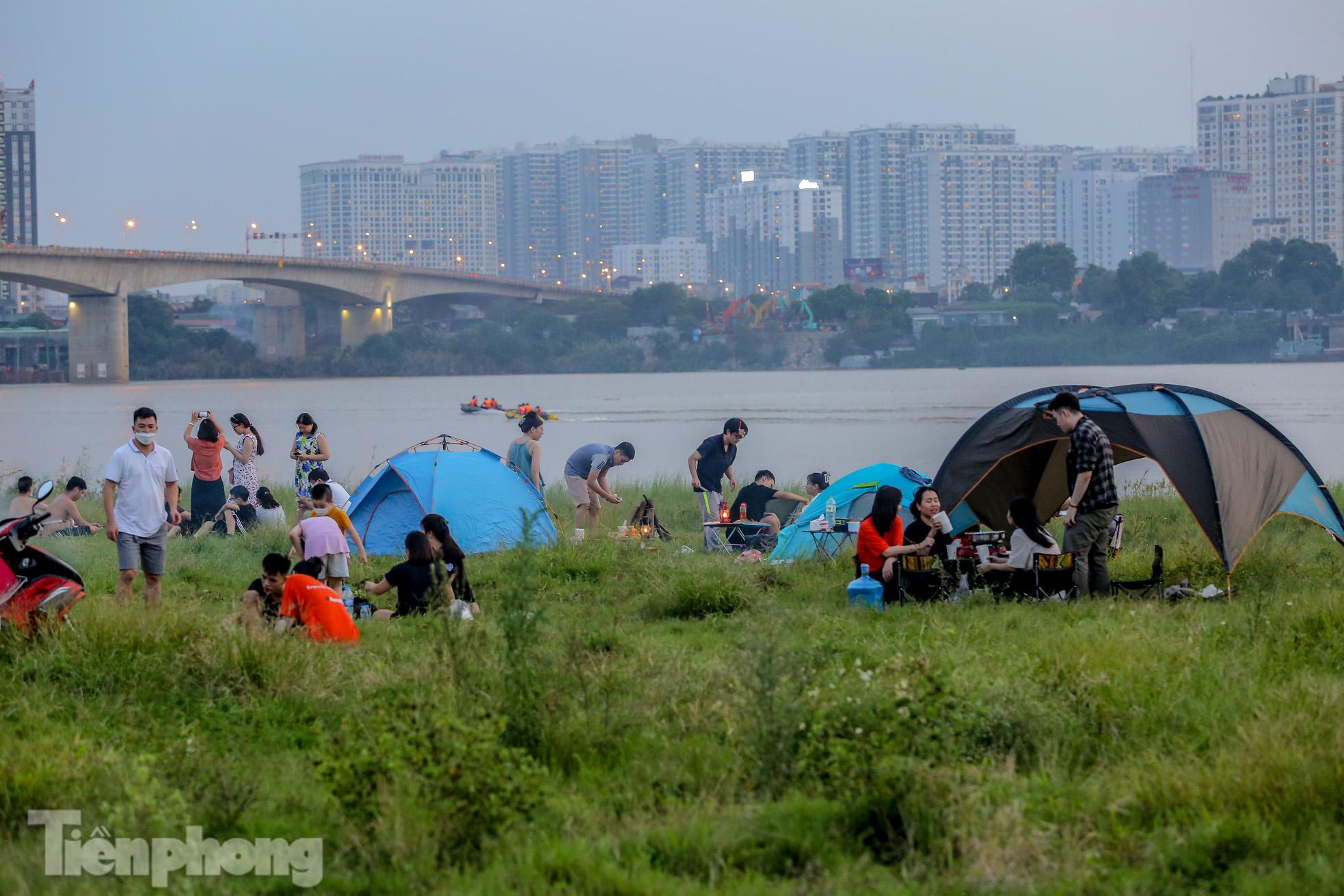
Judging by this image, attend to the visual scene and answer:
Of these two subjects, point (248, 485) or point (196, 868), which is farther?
point (248, 485)

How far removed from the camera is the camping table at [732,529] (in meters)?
12.5

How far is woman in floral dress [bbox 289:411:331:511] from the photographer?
13.1 m

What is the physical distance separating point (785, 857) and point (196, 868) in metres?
1.91

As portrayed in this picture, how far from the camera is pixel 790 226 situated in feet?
632

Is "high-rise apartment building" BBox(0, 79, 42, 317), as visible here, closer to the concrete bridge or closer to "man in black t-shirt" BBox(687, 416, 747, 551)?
the concrete bridge

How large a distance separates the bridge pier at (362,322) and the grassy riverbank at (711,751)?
7127 cm

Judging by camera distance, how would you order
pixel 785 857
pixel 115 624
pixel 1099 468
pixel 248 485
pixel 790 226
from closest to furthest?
pixel 785 857 < pixel 115 624 < pixel 1099 468 < pixel 248 485 < pixel 790 226

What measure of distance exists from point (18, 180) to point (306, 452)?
164 m

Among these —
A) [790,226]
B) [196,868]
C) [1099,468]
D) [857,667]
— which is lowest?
[196,868]

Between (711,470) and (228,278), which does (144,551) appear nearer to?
(711,470)

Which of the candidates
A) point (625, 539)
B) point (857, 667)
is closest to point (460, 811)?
point (857, 667)

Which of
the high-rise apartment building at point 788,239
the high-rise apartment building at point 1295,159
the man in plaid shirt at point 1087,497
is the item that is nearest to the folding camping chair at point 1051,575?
the man in plaid shirt at point 1087,497

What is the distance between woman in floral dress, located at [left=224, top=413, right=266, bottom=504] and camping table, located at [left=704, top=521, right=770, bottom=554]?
5005 millimetres

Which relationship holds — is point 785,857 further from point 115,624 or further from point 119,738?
point 115,624
